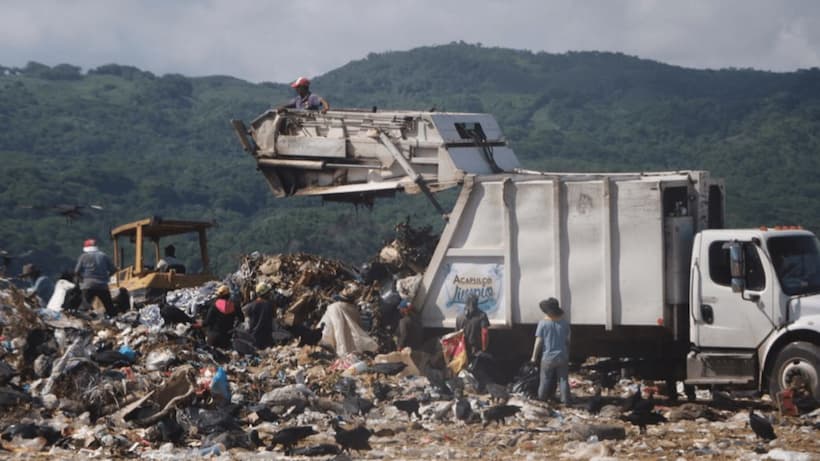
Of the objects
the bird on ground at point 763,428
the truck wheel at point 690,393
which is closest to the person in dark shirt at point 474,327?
the truck wheel at point 690,393

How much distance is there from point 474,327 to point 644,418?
7.11 feet

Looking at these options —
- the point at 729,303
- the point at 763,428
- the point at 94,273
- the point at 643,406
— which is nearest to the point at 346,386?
the point at 643,406

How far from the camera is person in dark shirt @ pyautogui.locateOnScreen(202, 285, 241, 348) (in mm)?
13141

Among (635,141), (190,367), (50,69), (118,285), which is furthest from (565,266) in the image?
(50,69)

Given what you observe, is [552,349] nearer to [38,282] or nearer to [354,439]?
[354,439]

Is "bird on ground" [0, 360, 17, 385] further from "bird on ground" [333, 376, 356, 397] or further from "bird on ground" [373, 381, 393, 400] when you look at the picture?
"bird on ground" [373, 381, 393, 400]

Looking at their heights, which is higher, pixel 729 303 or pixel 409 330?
pixel 729 303

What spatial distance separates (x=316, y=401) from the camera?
11.1m

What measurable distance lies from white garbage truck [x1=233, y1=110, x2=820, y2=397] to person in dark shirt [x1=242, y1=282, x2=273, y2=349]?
1696 mm

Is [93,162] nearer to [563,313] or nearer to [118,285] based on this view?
[118,285]

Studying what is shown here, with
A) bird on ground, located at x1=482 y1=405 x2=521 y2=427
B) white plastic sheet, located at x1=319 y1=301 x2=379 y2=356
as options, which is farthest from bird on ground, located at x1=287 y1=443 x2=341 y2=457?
white plastic sheet, located at x1=319 y1=301 x2=379 y2=356

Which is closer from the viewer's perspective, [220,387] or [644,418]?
[644,418]

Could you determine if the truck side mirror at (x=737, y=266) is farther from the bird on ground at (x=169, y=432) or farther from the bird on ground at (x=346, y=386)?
the bird on ground at (x=169, y=432)

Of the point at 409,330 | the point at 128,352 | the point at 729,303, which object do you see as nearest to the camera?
the point at 729,303
